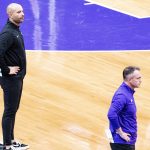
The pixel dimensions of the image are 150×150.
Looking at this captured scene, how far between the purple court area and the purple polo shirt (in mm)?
5509

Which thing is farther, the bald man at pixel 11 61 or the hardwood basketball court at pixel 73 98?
the hardwood basketball court at pixel 73 98

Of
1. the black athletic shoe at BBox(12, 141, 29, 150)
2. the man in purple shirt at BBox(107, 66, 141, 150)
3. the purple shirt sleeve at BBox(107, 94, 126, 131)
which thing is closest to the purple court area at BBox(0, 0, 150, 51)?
the black athletic shoe at BBox(12, 141, 29, 150)

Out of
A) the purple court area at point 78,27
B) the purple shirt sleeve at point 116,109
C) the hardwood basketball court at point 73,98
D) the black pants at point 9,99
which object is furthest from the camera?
the purple court area at point 78,27

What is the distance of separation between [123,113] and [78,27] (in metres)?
6.55

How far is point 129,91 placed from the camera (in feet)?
20.6

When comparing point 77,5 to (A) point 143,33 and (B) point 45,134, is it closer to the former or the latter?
(A) point 143,33

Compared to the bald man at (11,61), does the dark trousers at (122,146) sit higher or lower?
lower

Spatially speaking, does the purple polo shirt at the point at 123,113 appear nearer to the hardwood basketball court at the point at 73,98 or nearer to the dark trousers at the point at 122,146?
the dark trousers at the point at 122,146

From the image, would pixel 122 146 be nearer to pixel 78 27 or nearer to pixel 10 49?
pixel 10 49

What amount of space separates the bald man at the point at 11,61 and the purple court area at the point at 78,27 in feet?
14.2

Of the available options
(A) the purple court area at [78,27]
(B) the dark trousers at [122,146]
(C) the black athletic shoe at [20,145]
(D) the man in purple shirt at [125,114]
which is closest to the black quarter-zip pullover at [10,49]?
(C) the black athletic shoe at [20,145]

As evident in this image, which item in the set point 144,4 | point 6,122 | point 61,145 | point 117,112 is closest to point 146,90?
point 61,145

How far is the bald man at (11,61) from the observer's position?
717cm

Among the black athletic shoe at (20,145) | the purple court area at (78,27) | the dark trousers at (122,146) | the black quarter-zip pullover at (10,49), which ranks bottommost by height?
the black athletic shoe at (20,145)
